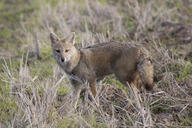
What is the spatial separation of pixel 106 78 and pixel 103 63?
94 centimetres

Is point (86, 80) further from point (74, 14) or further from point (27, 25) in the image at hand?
point (27, 25)

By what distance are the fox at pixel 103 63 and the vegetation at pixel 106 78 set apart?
257 millimetres

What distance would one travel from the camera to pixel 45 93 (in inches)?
245

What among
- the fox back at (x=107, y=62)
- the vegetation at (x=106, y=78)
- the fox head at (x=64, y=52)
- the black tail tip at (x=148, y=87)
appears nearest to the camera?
the vegetation at (x=106, y=78)

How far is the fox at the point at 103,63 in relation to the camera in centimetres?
683

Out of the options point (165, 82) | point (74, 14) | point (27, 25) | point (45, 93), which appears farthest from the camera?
point (27, 25)

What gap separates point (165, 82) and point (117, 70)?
40.3 inches

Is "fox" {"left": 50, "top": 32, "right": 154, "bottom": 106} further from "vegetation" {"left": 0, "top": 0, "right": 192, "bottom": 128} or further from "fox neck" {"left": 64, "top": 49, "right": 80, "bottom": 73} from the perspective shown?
"vegetation" {"left": 0, "top": 0, "right": 192, "bottom": 128}

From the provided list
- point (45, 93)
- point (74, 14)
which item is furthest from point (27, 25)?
point (45, 93)

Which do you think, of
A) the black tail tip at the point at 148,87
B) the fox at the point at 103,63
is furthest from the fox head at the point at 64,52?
the black tail tip at the point at 148,87

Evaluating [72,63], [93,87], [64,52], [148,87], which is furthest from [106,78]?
[148,87]

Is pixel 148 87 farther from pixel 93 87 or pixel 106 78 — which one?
pixel 106 78

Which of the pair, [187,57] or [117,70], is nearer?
[117,70]

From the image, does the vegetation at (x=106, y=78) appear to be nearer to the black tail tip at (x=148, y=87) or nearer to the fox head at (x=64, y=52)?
the black tail tip at (x=148, y=87)
